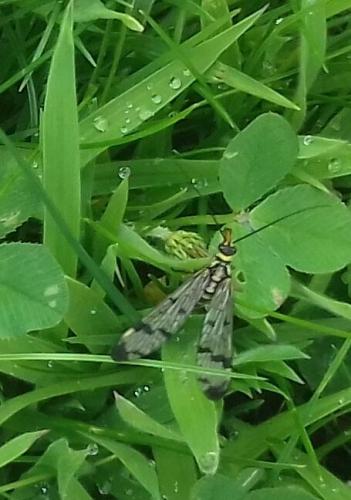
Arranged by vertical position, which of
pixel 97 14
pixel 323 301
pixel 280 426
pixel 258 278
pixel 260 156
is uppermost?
pixel 97 14

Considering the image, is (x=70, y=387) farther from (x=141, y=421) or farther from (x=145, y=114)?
(x=145, y=114)

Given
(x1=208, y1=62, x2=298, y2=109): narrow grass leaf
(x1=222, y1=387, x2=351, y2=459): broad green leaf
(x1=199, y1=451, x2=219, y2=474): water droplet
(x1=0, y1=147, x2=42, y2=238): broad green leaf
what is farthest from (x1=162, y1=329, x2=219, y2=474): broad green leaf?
(x1=208, y1=62, x2=298, y2=109): narrow grass leaf

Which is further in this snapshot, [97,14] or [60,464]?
[97,14]

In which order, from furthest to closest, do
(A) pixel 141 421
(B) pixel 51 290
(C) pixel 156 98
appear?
1. (C) pixel 156 98
2. (A) pixel 141 421
3. (B) pixel 51 290

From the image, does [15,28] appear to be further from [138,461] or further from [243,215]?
[138,461]

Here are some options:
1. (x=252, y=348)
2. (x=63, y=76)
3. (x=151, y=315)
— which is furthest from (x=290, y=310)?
(x=63, y=76)

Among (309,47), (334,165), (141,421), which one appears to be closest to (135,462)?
(141,421)
